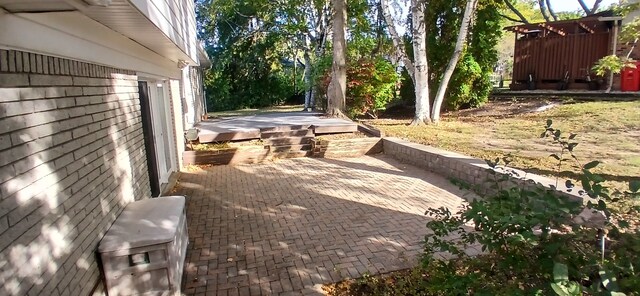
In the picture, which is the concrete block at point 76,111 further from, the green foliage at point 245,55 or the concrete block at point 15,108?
the green foliage at point 245,55

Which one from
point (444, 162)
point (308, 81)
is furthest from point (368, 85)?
point (444, 162)

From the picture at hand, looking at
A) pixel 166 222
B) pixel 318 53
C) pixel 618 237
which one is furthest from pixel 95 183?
pixel 318 53

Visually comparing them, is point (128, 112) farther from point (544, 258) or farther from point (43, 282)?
point (544, 258)

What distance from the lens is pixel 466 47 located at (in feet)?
42.8

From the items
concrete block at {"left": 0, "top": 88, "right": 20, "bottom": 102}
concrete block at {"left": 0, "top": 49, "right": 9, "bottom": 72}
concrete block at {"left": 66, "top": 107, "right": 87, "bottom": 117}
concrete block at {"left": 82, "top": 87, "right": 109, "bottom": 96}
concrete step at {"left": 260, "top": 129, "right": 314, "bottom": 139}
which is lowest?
concrete step at {"left": 260, "top": 129, "right": 314, "bottom": 139}

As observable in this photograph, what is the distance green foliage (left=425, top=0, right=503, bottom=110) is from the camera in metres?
13.1

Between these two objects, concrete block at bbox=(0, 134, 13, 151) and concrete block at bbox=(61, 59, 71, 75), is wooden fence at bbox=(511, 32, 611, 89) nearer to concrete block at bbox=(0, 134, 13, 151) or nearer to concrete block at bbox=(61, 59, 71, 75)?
concrete block at bbox=(61, 59, 71, 75)

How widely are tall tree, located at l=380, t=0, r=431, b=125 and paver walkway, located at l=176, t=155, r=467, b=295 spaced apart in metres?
4.14

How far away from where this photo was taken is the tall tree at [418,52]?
10.6m

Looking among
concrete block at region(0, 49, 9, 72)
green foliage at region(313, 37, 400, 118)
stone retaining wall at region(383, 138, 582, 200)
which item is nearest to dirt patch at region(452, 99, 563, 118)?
green foliage at region(313, 37, 400, 118)

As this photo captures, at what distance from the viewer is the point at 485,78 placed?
13.7 metres

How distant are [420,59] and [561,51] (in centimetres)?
861

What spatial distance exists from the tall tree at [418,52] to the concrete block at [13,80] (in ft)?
32.7

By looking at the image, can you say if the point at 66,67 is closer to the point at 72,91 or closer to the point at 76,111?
the point at 72,91
